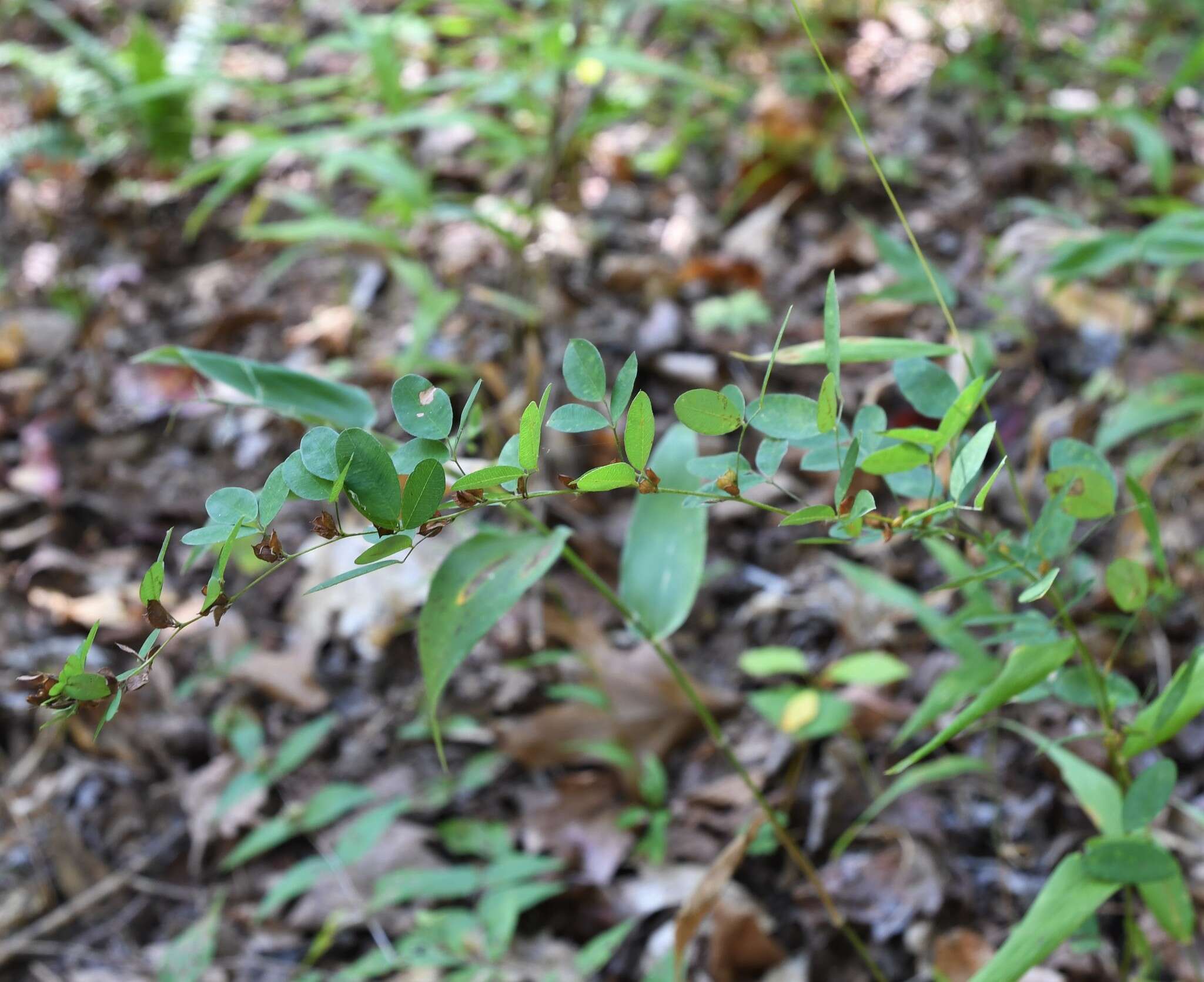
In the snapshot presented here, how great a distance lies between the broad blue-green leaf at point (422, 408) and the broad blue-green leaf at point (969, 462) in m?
0.31

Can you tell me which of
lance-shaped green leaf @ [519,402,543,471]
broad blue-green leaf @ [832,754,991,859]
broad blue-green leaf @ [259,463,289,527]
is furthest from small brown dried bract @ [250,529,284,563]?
broad blue-green leaf @ [832,754,991,859]

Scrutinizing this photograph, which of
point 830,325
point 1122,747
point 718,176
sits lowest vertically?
point 718,176

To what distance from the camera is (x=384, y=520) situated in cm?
55

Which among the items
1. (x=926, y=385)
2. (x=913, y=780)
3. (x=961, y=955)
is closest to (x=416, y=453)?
(x=926, y=385)

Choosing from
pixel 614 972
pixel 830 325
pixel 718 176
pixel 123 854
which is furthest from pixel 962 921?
pixel 718 176

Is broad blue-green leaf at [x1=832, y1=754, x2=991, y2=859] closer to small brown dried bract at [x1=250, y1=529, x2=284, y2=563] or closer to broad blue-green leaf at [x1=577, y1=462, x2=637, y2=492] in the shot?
broad blue-green leaf at [x1=577, y1=462, x2=637, y2=492]

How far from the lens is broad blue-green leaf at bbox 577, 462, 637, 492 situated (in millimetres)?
555

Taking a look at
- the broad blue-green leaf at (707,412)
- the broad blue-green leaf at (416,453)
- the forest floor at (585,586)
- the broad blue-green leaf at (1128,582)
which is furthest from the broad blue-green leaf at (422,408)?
the broad blue-green leaf at (1128,582)

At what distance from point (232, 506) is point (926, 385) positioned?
48cm

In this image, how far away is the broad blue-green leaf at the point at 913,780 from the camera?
1127 millimetres

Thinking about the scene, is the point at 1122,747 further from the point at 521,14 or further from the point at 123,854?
the point at 521,14

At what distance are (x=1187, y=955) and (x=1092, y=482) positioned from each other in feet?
2.26

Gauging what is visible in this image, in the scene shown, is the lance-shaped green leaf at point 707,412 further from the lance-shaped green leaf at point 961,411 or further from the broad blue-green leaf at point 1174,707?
the broad blue-green leaf at point 1174,707

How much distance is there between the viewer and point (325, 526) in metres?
0.53
